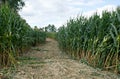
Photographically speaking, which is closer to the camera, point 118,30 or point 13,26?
point 118,30

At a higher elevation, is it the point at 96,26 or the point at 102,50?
the point at 96,26

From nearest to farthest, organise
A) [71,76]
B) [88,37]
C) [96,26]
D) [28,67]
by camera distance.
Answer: [71,76]
[28,67]
[96,26]
[88,37]

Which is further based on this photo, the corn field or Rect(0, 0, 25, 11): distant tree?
Rect(0, 0, 25, 11): distant tree

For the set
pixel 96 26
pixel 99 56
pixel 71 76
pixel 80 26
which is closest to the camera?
pixel 71 76

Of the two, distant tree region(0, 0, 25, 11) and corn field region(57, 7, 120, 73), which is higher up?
distant tree region(0, 0, 25, 11)

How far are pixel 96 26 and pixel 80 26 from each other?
48.6 inches

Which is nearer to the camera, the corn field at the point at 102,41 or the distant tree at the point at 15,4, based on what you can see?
the corn field at the point at 102,41

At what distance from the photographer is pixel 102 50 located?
613 centimetres

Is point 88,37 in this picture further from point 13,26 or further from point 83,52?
point 13,26

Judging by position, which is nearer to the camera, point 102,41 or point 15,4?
point 102,41

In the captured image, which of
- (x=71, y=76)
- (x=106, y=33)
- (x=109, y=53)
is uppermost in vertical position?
(x=106, y=33)

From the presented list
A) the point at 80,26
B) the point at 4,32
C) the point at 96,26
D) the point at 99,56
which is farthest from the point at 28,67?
the point at 80,26

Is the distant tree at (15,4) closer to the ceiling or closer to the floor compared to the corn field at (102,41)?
closer to the ceiling

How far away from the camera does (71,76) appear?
497cm
